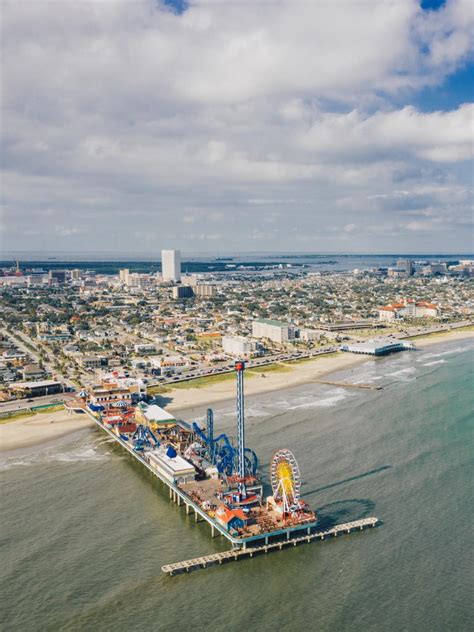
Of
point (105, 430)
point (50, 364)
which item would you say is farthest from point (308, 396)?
point (50, 364)

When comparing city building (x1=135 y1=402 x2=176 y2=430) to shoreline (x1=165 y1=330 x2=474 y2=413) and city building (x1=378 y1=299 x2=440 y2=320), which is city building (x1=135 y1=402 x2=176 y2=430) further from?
city building (x1=378 y1=299 x2=440 y2=320)

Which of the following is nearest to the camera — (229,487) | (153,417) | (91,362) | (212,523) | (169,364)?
(212,523)

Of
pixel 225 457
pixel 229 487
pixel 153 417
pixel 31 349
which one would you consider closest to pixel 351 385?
pixel 153 417

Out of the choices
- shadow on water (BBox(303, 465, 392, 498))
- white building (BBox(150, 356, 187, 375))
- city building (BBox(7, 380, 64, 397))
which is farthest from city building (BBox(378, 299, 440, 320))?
shadow on water (BBox(303, 465, 392, 498))

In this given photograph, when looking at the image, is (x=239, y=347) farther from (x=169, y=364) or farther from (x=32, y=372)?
(x=32, y=372)

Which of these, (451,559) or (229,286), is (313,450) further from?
(229,286)

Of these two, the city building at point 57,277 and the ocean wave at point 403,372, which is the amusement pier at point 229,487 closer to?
the ocean wave at point 403,372
